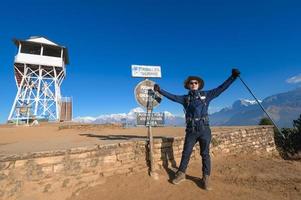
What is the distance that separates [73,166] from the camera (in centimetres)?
561

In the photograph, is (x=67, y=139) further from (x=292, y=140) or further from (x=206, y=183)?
(x=292, y=140)

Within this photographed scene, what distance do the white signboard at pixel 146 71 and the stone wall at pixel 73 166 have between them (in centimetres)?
181

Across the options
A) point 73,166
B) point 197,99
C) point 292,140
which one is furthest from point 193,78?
point 292,140

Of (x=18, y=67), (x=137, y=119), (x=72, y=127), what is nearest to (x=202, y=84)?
(x=137, y=119)

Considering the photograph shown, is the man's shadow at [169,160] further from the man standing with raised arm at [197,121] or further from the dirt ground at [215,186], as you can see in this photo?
the man standing with raised arm at [197,121]

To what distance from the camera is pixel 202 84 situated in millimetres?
6246

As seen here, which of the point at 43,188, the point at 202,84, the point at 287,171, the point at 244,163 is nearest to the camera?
the point at 43,188

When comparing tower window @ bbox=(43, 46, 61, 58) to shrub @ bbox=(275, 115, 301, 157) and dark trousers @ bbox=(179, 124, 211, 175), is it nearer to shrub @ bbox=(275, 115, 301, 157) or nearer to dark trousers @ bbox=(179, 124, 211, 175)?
shrub @ bbox=(275, 115, 301, 157)

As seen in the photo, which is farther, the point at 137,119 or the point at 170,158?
the point at 170,158

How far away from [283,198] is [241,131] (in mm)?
5539

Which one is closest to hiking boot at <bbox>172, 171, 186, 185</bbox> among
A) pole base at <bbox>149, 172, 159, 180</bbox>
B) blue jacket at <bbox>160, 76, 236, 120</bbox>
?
pole base at <bbox>149, 172, 159, 180</bbox>

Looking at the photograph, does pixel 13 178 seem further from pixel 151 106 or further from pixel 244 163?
pixel 244 163

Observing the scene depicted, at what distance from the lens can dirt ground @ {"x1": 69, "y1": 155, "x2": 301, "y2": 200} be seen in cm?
506

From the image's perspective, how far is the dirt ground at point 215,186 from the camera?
5059mm
